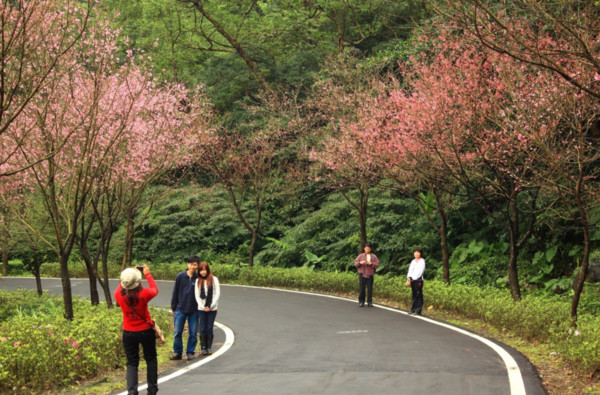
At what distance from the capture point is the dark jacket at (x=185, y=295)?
35.3ft

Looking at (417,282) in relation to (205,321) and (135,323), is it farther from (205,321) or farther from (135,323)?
(135,323)

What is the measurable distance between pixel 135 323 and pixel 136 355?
0.40 m

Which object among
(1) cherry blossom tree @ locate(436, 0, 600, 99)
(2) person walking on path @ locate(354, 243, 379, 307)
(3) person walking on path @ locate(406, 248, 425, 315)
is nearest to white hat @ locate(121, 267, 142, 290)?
(1) cherry blossom tree @ locate(436, 0, 600, 99)

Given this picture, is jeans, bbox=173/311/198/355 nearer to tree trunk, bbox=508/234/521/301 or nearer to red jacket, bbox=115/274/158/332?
red jacket, bbox=115/274/158/332

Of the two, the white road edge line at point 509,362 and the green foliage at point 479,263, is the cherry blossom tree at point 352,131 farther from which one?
the white road edge line at point 509,362

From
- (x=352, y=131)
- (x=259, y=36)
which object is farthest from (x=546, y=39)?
(x=259, y=36)

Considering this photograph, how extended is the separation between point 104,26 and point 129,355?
7.63 metres

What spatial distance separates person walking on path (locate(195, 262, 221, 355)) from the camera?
1084 cm

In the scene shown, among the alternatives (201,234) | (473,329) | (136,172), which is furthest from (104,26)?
(201,234)

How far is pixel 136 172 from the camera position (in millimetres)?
15562

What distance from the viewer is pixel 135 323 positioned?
293 inches

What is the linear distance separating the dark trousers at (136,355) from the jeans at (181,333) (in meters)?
2.79

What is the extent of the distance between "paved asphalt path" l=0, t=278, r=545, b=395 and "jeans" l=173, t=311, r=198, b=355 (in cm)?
36

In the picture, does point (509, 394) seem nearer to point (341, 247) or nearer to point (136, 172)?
point (136, 172)
